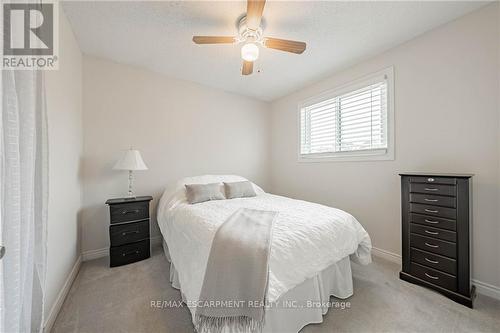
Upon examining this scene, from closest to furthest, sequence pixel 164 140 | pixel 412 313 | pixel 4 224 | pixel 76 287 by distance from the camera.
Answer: pixel 4 224, pixel 412 313, pixel 76 287, pixel 164 140

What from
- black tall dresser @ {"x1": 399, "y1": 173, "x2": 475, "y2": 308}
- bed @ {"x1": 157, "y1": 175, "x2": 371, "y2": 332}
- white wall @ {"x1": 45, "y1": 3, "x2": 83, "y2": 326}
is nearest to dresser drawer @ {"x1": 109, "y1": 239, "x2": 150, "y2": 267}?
white wall @ {"x1": 45, "y1": 3, "x2": 83, "y2": 326}

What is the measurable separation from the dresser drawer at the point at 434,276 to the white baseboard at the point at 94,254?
3.57 metres

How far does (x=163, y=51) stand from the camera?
8.04 ft

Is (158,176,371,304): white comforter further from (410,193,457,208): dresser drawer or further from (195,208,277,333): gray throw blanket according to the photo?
(410,193,457,208): dresser drawer

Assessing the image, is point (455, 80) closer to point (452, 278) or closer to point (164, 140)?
point (452, 278)

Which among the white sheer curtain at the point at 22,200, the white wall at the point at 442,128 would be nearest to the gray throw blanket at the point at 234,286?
the white sheer curtain at the point at 22,200

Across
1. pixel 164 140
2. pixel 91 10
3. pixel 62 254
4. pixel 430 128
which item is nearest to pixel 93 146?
pixel 164 140

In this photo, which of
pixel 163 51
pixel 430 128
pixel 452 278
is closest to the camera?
pixel 452 278

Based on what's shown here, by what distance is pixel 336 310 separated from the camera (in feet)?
5.28

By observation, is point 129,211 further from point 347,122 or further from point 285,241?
point 347,122

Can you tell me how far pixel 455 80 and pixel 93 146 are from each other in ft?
13.5

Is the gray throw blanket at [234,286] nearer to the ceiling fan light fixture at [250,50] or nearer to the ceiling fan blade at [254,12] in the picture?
the ceiling fan light fixture at [250,50]

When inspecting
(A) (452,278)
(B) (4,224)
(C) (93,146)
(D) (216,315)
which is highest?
(C) (93,146)

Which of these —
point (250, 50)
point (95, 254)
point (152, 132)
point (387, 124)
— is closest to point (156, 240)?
point (95, 254)
